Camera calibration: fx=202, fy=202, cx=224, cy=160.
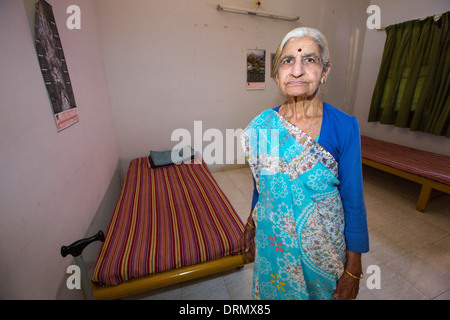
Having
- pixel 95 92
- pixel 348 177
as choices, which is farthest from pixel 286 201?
pixel 95 92

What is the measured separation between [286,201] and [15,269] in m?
1.11

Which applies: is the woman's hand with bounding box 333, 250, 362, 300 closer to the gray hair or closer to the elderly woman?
the elderly woman

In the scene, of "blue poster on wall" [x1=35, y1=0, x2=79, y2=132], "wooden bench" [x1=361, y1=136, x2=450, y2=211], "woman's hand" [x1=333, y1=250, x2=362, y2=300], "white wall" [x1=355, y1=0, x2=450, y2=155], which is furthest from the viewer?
"white wall" [x1=355, y1=0, x2=450, y2=155]

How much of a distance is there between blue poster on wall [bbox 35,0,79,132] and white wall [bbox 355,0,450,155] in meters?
4.36

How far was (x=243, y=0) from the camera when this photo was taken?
293 centimetres

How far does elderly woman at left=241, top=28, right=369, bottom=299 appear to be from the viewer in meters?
0.78

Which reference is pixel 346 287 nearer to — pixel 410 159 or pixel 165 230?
pixel 165 230

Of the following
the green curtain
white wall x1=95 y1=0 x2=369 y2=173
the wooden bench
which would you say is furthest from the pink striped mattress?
white wall x1=95 y1=0 x2=369 y2=173

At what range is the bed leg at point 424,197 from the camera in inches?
88.7

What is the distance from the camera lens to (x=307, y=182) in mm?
799

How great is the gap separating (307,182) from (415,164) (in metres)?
2.59

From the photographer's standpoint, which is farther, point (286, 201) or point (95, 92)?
point (95, 92)

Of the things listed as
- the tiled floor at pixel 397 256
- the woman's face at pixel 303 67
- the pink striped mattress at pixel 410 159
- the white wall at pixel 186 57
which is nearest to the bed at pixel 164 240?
the tiled floor at pixel 397 256

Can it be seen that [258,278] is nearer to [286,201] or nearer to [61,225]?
[286,201]
